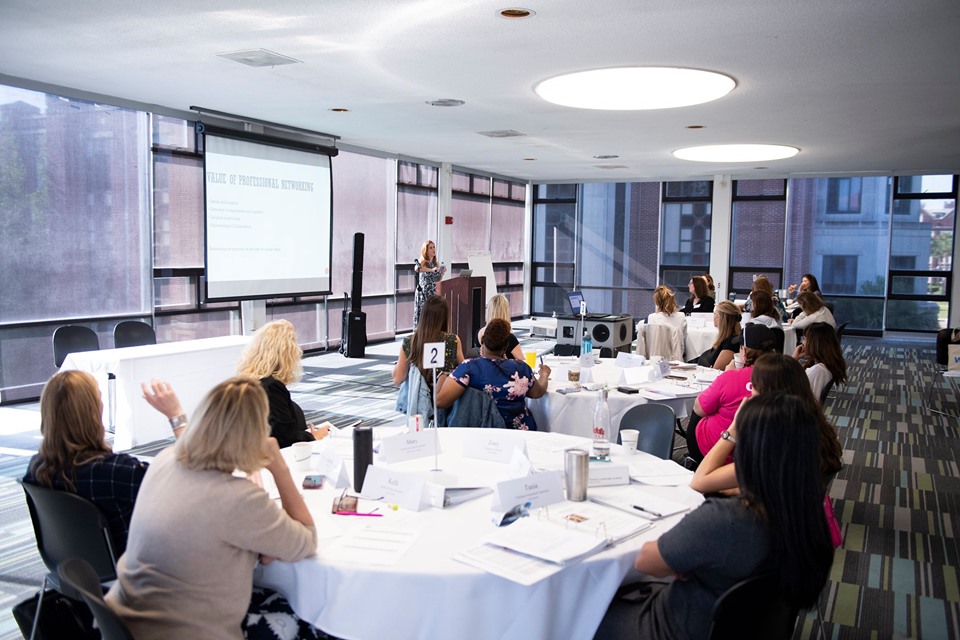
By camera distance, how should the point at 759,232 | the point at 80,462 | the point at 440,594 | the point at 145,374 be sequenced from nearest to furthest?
the point at 440,594 → the point at 80,462 → the point at 145,374 → the point at 759,232

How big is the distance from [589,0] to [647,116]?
3.95 m

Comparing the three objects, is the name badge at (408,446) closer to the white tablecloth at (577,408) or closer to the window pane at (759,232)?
the white tablecloth at (577,408)

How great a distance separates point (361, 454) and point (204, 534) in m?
0.78

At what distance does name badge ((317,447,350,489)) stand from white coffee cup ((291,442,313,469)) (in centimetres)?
6

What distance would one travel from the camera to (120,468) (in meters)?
2.43

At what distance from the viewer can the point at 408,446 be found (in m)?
3.05

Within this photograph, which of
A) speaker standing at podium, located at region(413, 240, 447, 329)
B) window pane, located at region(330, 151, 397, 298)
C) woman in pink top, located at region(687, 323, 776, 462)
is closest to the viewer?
woman in pink top, located at region(687, 323, 776, 462)

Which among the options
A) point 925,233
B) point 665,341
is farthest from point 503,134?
point 925,233

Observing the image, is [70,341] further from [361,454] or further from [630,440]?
[630,440]

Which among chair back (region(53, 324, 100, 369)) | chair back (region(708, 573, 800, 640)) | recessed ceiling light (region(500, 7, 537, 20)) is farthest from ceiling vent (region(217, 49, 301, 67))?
chair back (region(708, 573, 800, 640))

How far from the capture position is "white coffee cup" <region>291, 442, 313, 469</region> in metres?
2.97

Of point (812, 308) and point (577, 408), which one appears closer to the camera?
point (577, 408)

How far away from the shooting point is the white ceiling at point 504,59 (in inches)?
A: 172

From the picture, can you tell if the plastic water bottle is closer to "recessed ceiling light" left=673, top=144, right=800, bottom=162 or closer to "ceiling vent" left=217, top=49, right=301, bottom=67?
"ceiling vent" left=217, top=49, right=301, bottom=67
